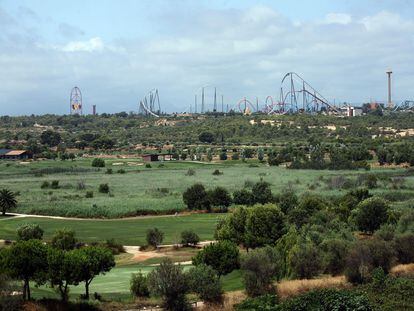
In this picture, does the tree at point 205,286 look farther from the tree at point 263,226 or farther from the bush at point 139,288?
the tree at point 263,226

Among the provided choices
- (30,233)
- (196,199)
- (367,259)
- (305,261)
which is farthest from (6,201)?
(367,259)

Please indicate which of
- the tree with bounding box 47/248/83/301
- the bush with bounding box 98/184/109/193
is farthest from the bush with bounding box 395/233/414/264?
the bush with bounding box 98/184/109/193

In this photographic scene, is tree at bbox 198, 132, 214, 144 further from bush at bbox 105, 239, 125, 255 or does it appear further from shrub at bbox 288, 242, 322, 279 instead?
shrub at bbox 288, 242, 322, 279

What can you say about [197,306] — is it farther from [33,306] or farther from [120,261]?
[120,261]

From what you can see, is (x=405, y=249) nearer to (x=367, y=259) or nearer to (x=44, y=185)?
→ (x=367, y=259)

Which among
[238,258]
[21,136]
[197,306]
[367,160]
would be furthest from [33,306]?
[21,136]

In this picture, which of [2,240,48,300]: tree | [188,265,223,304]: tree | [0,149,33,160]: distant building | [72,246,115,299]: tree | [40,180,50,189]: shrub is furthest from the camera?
[0,149,33,160]: distant building

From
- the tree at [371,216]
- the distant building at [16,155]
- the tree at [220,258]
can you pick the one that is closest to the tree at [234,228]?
the tree at [371,216]
